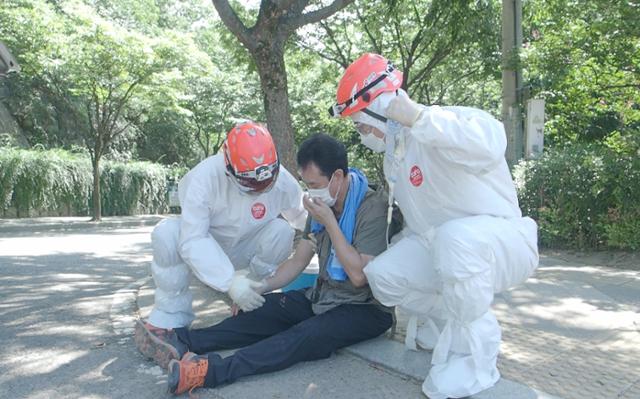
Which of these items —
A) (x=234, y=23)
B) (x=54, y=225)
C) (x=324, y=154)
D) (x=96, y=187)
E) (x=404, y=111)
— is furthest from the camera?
(x=96, y=187)

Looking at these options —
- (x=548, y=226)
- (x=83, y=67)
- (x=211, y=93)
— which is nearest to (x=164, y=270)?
(x=548, y=226)

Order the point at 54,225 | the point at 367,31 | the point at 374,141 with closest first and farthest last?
the point at 374,141 → the point at 367,31 → the point at 54,225

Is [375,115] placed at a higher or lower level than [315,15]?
lower

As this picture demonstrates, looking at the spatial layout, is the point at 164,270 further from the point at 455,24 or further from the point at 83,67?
the point at 83,67

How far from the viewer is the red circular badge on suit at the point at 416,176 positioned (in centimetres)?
294

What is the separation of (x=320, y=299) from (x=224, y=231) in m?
0.79

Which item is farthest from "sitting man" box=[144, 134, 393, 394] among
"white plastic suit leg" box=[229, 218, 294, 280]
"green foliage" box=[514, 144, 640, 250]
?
"green foliage" box=[514, 144, 640, 250]

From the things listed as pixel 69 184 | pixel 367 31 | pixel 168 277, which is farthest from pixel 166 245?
pixel 69 184

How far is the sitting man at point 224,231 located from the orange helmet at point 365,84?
626mm

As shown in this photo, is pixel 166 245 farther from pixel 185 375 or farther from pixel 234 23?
pixel 234 23

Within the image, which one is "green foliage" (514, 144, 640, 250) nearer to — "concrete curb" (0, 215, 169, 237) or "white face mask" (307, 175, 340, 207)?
"white face mask" (307, 175, 340, 207)

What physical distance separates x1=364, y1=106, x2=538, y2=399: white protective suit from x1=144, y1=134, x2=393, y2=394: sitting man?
0.90 ft

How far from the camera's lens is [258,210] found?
150 inches

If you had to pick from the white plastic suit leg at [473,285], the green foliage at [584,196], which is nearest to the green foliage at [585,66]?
the green foliage at [584,196]
